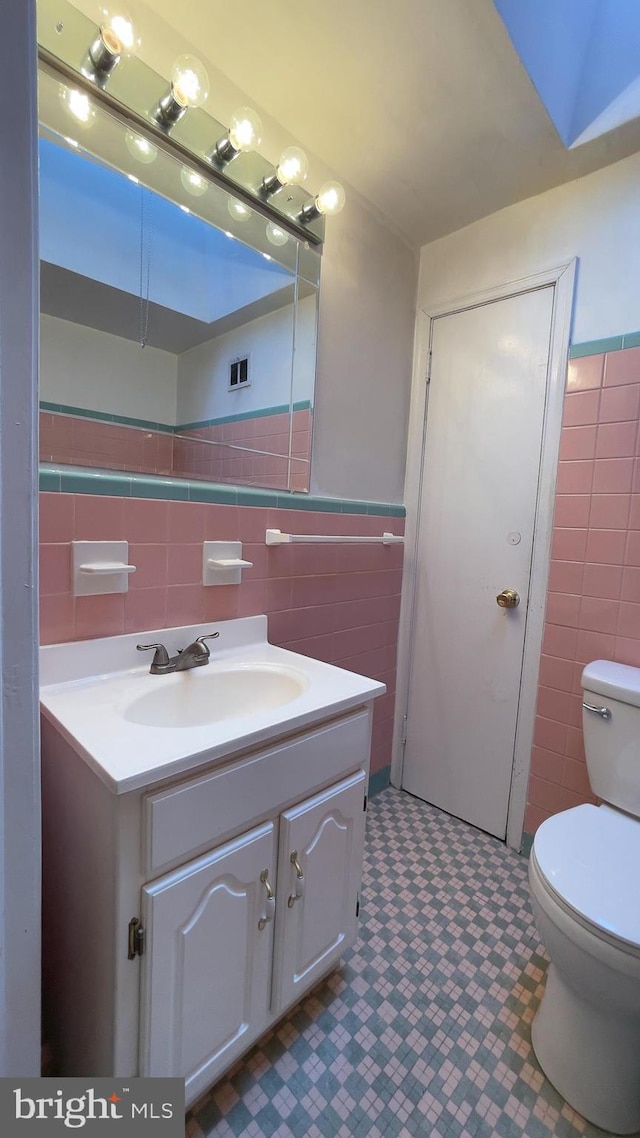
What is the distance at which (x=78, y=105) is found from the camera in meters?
0.99

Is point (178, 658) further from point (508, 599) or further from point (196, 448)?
point (508, 599)

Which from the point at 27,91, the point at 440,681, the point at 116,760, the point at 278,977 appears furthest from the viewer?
the point at 440,681

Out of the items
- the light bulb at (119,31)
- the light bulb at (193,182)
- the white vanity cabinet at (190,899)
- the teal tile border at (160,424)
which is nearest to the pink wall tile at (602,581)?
the white vanity cabinet at (190,899)

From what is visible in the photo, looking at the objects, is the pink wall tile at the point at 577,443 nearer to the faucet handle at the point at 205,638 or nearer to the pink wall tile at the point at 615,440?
the pink wall tile at the point at 615,440

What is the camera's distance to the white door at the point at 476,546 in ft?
5.28

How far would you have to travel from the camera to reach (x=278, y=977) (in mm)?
952

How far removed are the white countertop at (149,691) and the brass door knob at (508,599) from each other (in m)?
0.81

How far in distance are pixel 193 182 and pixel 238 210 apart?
14 cm

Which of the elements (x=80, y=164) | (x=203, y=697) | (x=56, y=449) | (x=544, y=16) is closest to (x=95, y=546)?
(x=56, y=449)

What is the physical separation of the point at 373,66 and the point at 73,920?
1937 mm

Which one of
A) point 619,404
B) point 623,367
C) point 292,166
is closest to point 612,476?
point 619,404

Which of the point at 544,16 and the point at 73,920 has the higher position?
the point at 544,16

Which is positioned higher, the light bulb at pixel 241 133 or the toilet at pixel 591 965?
the light bulb at pixel 241 133

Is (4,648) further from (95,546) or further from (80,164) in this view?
(80,164)
